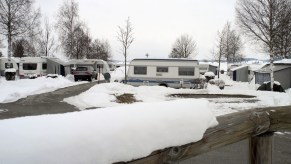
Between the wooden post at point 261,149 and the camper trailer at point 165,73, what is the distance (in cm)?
2192

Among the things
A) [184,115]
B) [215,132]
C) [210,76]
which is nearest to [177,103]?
[184,115]

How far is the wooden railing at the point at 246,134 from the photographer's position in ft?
6.79

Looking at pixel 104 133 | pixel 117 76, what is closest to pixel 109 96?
pixel 104 133

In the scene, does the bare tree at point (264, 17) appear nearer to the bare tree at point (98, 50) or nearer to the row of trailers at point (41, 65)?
the row of trailers at point (41, 65)

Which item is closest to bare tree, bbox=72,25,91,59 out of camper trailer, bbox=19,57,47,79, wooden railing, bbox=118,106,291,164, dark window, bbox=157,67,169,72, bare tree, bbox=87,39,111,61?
camper trailer, bbox=19,57,47,79

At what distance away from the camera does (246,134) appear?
2.51 metres

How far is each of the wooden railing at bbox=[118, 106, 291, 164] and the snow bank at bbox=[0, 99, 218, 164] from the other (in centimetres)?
7

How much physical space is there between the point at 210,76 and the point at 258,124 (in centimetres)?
2681

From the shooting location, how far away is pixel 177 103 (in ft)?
7.47

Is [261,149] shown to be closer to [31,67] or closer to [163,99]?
[163,99]

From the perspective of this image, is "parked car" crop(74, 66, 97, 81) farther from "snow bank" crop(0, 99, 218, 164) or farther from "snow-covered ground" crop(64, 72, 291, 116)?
"snow bank" crop(0, 99, 218, 164)

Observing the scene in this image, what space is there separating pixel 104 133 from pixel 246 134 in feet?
4.13

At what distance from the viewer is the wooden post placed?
101 inches

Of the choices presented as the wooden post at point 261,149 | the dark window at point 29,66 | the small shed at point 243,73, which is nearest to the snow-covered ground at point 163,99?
the wooden post at point 261,149
